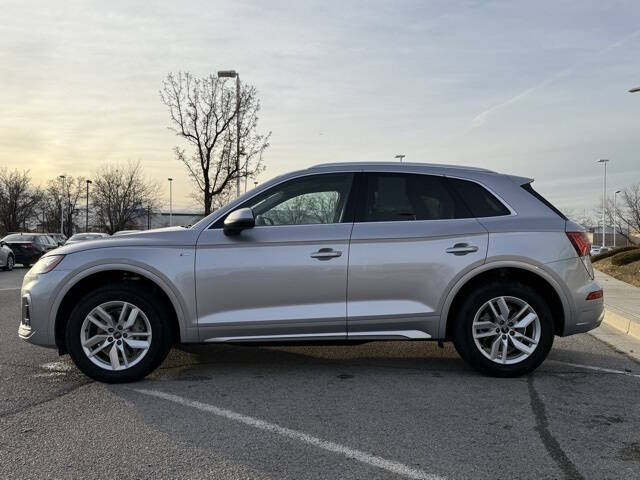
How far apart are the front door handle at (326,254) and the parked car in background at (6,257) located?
62.0ft

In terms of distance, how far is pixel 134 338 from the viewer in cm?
482

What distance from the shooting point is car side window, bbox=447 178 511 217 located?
5.05 m

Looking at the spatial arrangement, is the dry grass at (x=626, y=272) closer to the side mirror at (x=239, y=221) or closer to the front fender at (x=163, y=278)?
the side mirror at (x=239, y=221)

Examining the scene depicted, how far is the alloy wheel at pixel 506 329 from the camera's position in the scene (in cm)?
491

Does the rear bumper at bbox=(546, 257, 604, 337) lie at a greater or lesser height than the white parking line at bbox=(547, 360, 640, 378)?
greater

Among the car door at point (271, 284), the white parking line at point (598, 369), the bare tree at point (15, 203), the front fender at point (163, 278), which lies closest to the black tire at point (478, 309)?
the white parking line at point (598, 369)

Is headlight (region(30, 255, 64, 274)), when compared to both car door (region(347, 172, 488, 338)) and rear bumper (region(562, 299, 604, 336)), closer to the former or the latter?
car door (region(347, 172, 488, 338))

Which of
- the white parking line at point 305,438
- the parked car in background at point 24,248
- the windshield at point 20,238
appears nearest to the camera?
the white parking line at point 305,438

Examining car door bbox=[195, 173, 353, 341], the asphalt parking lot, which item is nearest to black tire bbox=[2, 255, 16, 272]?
the asphalt parking lot

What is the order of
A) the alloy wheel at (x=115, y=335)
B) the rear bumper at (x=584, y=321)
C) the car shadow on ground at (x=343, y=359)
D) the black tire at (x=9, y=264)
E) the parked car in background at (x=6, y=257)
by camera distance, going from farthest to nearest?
1. the black tire at (x=9, y=264)
2. the parked car in background at (x=6, y=257)
3. the car shadow on ground at (x=343, y=359)
4. the rear bumper at (x=584, y=321)
5. the alloy wheel at (x=115, y=335)

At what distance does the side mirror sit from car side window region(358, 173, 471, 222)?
0.97 metres

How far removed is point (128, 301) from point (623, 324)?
662 cm

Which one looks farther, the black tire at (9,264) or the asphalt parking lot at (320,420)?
the black tire at (9,264)

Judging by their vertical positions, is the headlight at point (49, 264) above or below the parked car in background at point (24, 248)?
above
